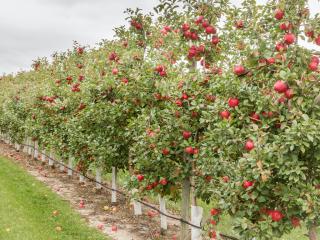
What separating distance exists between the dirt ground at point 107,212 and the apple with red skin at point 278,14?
25.1 feet

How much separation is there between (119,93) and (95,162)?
3.45 meters

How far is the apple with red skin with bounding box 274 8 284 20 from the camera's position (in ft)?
19.3

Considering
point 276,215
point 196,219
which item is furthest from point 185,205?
point 276,215

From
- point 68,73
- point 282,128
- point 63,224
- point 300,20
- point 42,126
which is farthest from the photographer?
point 42,126

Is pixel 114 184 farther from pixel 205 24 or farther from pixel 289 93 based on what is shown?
pixel 289 93

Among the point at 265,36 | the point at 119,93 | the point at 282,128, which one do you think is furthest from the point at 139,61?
the point at 282,128

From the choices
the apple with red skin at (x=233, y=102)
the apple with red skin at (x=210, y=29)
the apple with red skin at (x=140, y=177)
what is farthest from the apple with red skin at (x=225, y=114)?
the apple with red skin at (x=140, y=177)

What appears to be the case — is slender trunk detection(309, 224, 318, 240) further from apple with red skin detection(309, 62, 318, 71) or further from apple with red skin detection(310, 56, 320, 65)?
apple with red skin detection(310, 56, 320, 65)

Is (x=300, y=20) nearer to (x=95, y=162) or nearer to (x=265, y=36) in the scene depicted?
(x=265, y=36)

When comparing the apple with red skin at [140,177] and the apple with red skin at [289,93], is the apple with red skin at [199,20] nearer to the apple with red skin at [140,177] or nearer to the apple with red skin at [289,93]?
the apple with red skin at [140,177]

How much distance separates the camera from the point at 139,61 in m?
12.0

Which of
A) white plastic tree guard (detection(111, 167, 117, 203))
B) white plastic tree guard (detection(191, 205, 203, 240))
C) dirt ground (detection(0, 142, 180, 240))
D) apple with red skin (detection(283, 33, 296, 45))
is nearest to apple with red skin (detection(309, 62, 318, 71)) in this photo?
apple with red skin (detection(283, 33, 296, 45))

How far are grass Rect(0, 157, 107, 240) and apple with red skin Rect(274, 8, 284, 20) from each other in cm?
796

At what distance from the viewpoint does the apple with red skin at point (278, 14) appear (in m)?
5.89
